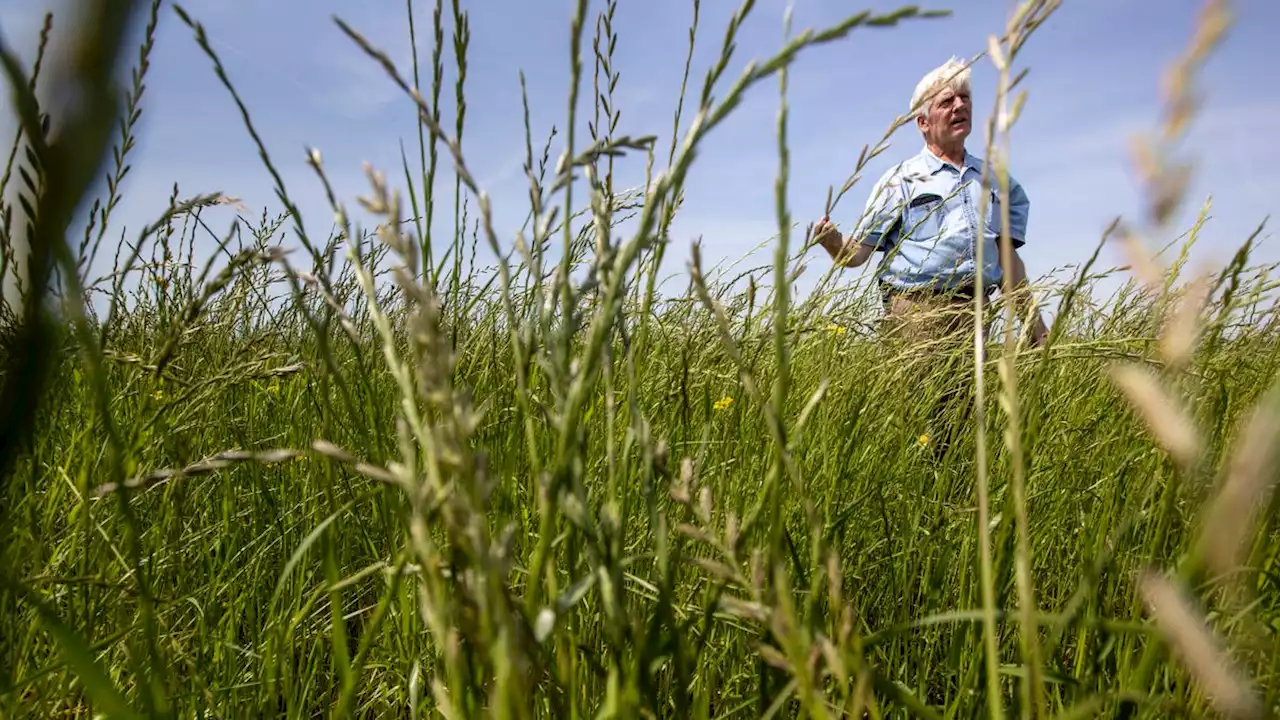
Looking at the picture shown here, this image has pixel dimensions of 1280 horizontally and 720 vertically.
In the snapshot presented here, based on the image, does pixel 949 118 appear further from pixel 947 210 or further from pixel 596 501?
pixel 596 501

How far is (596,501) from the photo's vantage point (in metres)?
1.54

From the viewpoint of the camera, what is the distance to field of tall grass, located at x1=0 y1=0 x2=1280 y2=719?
19.8 inches

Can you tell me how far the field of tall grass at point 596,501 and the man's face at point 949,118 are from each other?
221 centimetres

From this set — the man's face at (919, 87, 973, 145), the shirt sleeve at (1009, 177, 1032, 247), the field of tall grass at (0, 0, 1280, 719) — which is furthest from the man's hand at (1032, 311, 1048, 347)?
the man's face at (919, 87, 973, 145)

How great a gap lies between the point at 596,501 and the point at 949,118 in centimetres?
373

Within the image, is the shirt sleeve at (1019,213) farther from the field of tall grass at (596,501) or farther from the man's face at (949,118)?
the field of tall grass at (596,501)

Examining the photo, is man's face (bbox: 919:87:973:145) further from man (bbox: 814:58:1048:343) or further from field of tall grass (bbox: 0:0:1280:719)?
field of tall grass (bbox: 0:0:1280:719)

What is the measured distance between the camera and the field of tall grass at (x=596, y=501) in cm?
50

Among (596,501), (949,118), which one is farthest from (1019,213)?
(596,501)

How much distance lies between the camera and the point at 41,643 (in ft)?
4.56

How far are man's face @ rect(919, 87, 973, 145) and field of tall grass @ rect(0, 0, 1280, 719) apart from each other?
221 centimetres

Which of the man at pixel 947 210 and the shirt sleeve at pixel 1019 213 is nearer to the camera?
the man at pixel 947 210

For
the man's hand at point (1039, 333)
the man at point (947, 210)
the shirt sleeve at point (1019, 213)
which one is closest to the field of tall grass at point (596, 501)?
the man's hand at point (1039, 333)

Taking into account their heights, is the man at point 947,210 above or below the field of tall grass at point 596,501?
above
